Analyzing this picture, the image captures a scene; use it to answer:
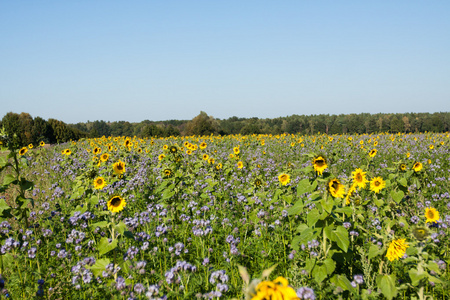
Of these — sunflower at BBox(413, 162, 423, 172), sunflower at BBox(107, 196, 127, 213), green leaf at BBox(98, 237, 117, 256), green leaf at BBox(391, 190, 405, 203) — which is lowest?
green leaf at BBox(98, 237, 117, 256)

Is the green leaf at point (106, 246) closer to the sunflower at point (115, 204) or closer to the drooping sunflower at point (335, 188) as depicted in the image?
the sunflower at point (115, 204)

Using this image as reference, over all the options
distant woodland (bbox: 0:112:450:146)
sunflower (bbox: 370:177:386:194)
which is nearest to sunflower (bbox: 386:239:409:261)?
sunflower (bbox: 370:177:386:194)

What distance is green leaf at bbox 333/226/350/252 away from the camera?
8.88 ft

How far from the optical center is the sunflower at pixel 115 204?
3464 millimetres

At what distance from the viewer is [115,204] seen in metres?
3.55

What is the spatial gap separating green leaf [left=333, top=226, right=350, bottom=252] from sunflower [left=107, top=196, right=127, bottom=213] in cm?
267

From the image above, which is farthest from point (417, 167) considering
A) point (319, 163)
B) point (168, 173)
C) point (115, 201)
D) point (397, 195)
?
point (115, 201)

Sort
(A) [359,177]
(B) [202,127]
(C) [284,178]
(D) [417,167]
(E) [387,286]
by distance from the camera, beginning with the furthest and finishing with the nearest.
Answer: (B) [202,127]
(C) [284,178]
(D) [417,167]
(A) [359,177]
(E) [387,286]

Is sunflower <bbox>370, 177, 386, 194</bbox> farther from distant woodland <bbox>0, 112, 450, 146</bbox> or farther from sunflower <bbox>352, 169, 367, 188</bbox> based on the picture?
distant woodland <bbox>0, 112, 450, 146</bbox>

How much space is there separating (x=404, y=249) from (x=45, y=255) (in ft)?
16.3

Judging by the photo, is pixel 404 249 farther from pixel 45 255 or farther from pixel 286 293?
pixel 45 255

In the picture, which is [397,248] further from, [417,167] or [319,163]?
[417,167]

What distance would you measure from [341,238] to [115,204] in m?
2.83

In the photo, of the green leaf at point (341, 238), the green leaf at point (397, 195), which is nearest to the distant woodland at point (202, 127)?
the green leaf at point (341, 238)
